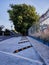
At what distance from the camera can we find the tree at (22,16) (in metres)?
51.9

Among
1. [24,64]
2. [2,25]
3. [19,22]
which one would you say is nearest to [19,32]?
[19,22]

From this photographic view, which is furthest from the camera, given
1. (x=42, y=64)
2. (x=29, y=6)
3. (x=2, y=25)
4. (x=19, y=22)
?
(x=2, y=25)

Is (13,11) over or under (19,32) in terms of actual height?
over

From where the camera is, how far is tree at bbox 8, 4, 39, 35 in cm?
5188

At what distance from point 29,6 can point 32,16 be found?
10.0 feet

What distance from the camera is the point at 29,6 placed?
181ft

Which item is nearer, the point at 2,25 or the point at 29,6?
the point at 29,6

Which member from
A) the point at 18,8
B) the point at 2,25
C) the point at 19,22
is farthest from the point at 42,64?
the point at 2,25

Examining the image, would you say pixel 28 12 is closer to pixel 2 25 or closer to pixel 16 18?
pixel 16 18

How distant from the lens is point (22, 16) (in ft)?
174

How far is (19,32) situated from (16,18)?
12.6 feet

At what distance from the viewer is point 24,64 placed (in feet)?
19.1

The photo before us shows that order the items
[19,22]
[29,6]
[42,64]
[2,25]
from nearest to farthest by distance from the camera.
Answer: [42,64]
[19,22]
[29,6]
[2,25]

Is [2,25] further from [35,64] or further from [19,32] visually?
[35,64]
